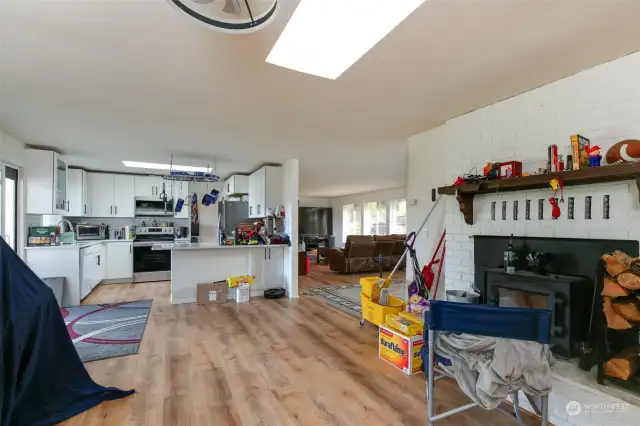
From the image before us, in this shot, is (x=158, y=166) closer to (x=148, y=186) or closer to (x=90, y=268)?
(x=148, y=186)

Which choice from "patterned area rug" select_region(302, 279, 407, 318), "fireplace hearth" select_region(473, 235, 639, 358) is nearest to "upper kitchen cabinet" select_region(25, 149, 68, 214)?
"patterned area rug" select_region(302, 279, 407, 318)

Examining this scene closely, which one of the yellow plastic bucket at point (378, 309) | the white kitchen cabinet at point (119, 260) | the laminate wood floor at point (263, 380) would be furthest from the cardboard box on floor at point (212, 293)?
the white kitchen cabinet at point (119, 260)

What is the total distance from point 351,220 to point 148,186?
23.4ft

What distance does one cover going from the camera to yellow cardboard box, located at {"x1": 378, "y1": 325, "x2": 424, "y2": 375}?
8.82ft

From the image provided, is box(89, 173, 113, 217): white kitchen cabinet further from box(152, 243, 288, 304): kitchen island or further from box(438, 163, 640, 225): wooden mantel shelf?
box(438, 163, 640, 225): wooden mantel shelf

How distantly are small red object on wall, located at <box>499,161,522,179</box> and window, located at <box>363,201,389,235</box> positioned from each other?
7691mm

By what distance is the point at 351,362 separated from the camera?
2906 mm

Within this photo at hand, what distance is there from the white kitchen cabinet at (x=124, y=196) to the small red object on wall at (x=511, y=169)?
6958 millimetres

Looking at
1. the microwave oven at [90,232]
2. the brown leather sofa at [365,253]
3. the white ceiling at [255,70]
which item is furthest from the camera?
the brown leather sofa at [365,253]

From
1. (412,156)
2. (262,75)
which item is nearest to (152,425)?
(262,75)

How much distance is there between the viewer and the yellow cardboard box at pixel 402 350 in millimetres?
2689

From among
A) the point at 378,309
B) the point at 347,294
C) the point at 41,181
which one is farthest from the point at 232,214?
the point at 378,309

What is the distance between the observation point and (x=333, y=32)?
178 cm

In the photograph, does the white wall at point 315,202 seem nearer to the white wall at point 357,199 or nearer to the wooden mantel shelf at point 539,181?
the white wall at point 357,199
